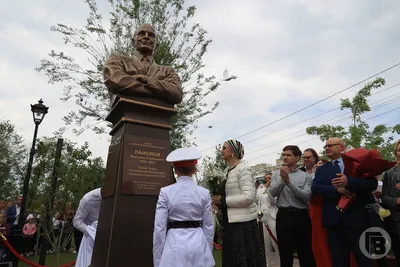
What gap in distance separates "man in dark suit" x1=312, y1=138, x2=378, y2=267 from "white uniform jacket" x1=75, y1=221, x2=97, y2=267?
3.15 metres

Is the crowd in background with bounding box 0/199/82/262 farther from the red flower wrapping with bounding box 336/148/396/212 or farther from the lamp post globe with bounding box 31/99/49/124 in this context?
the red flower wrapping with bounding box 336/148/396/212

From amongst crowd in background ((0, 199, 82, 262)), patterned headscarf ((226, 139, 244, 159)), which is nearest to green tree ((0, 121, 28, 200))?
crowd in background ((0, 199, 82, 262))

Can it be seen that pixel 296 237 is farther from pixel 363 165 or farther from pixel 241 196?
pixel 363 165

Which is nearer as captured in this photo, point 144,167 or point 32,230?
point 144,167

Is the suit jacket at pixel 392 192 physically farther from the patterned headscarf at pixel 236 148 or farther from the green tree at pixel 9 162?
the green tree at pixel 9 162

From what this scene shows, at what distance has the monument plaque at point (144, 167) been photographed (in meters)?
4.62

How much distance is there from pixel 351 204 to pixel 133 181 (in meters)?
2.69

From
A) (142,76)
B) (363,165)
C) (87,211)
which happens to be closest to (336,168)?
(363,165)

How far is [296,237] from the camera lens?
4746 millimetres

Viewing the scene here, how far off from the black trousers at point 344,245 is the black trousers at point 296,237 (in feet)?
1.24

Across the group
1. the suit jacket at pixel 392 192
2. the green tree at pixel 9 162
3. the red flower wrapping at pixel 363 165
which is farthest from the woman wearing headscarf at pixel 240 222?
the green tree at pixel 9 162

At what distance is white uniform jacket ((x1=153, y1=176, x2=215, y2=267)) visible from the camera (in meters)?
3.18

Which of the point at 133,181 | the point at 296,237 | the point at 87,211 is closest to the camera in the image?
the point at 133,181

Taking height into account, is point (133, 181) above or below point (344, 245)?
above
